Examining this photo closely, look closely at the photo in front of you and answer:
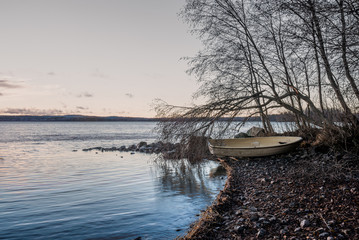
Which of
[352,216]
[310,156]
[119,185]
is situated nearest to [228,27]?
[310,156]

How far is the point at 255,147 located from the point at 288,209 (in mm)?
6988

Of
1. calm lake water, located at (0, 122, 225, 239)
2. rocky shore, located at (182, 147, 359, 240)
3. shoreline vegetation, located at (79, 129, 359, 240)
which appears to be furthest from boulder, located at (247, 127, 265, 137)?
rocky shore, located at (182, 147, 359, 240)

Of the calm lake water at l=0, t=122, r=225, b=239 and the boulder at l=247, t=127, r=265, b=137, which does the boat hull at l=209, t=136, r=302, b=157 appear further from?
the boulder at l=247, t=127, r=265, b=137

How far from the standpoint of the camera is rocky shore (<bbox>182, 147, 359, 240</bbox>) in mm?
4230

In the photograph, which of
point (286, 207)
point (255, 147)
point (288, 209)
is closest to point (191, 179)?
point (255, 147)

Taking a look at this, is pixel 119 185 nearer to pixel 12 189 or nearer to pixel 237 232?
pixel 12 189

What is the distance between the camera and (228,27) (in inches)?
532

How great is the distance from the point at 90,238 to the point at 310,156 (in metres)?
8.79

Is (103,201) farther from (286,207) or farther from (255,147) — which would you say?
(255,147)

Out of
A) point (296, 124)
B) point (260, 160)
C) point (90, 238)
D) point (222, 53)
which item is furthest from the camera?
point (296, 124)

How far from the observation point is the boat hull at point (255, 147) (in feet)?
37.9

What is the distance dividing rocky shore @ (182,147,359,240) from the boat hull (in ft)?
10.5

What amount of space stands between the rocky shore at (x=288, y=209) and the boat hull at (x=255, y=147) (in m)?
3.19

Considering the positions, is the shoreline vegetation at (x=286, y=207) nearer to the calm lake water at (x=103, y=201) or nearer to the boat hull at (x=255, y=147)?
the calm lake water at (x=103, y=201)
